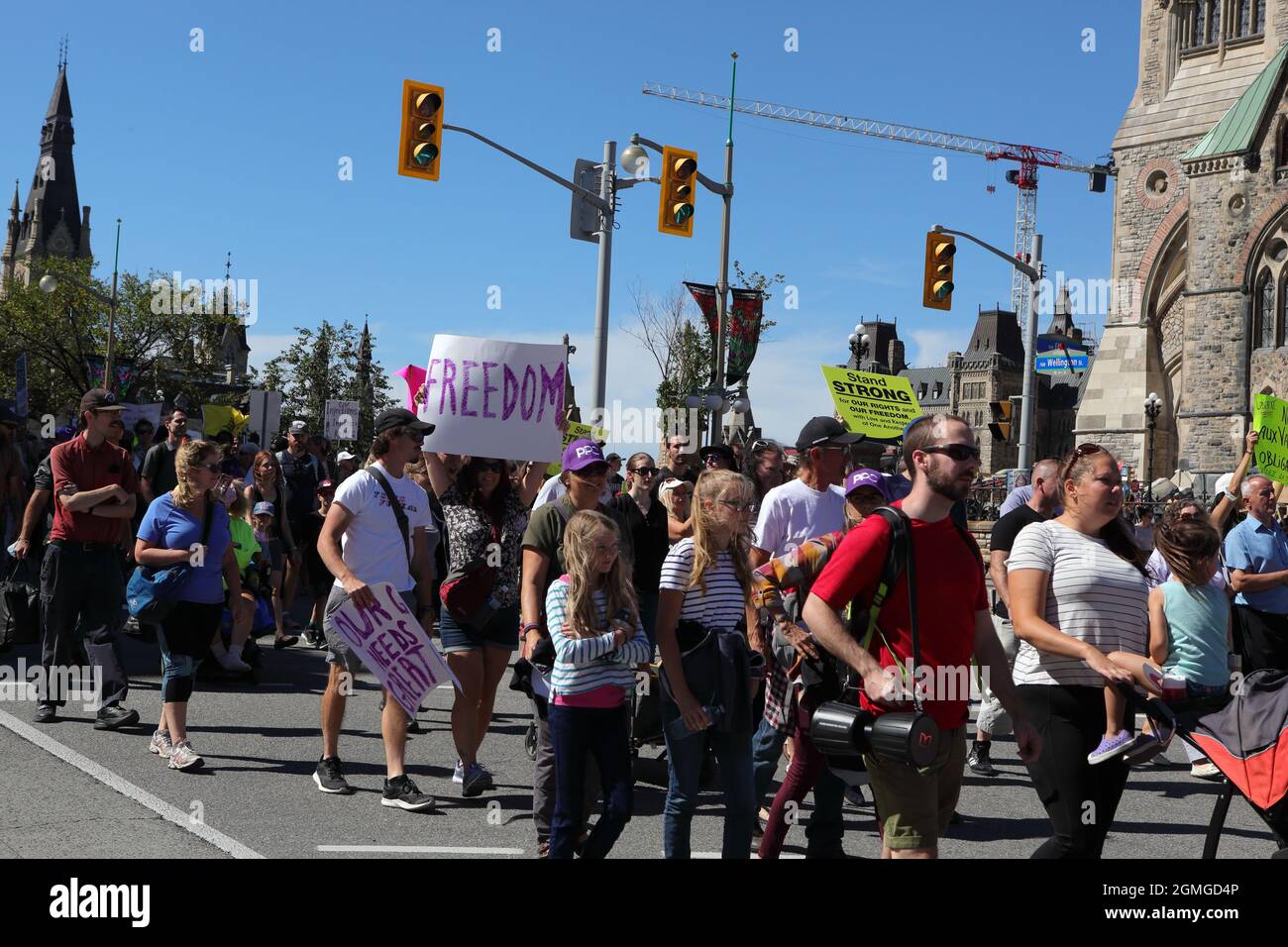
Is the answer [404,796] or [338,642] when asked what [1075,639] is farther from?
[338,642]

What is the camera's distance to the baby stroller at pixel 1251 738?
5051mm

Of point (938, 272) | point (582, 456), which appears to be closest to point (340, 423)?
point (938, 272)

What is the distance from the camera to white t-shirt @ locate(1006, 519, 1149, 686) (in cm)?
463

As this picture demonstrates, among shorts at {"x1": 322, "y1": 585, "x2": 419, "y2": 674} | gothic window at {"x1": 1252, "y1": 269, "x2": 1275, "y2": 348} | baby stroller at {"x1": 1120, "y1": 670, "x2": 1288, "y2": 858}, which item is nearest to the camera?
baby stroller at {"x1": 1120, "y1": 670, "x2": 1288, "y2": 858}

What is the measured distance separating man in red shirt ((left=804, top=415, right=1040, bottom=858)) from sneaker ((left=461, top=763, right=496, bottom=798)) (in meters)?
3.28

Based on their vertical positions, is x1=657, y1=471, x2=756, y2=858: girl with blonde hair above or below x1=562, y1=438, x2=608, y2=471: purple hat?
below

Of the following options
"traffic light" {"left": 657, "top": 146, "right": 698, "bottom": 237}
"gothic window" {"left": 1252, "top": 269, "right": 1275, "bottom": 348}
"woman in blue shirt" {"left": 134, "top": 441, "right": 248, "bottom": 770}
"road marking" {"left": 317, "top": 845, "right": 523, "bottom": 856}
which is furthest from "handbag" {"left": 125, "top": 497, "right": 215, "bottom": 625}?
"gothic window" {"left": 1252, "top": 269, "right": 1275, "bottom": 348}

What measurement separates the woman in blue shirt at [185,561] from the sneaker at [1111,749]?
4875 millimetres

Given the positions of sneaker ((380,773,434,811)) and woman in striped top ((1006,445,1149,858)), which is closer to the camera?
woman in striped top ((1006,445,1149,858))

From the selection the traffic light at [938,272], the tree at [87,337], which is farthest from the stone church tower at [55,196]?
the traffic light at [938,272]

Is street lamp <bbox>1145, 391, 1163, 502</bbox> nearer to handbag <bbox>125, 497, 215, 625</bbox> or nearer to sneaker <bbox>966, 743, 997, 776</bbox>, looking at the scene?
sneaker <bbox>966, 743, 997, 776</bbox>

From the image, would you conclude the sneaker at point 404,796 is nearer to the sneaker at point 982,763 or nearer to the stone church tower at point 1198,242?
the sneaker at point 982,763

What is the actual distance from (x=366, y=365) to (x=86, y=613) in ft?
161

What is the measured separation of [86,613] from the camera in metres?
8.59
